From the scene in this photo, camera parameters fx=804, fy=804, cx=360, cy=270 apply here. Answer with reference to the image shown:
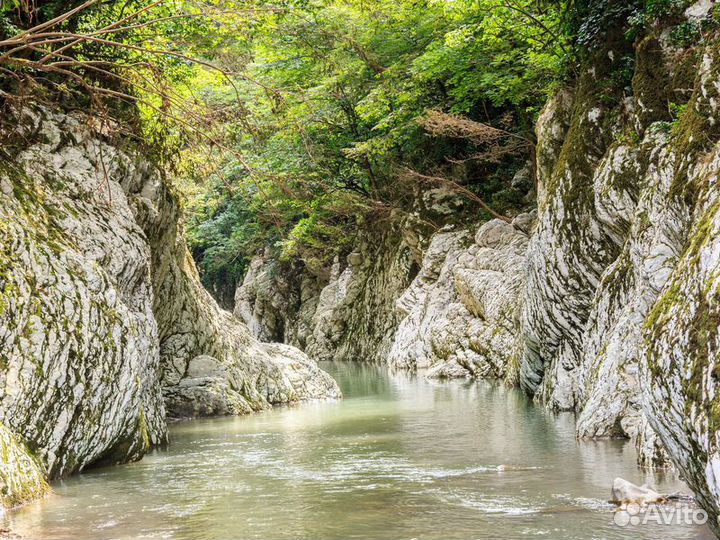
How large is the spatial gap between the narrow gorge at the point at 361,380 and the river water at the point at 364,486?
0.15 ft

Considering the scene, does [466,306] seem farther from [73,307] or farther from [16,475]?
[16,475]

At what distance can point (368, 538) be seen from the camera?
543 centimetres

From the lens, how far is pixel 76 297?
838 centimetres

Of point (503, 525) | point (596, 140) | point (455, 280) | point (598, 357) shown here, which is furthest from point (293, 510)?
point (455, 280)

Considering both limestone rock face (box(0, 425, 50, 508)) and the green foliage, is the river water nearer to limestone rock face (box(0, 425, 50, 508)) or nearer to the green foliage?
limestone rock face (box(0, 425, 50, 508))

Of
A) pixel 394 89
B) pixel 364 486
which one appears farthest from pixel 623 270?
pixel 394 89

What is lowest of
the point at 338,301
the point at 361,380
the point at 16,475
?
the point at 16,475

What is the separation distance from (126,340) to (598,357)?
5825mm

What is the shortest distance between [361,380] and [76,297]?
15027 millimetres

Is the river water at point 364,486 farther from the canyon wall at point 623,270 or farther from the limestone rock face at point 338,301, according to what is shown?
the limestone rock face at point 338,301

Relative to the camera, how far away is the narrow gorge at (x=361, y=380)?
5.87 meters

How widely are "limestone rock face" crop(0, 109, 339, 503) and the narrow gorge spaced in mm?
34

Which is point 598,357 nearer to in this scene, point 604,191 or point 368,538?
point 604,191

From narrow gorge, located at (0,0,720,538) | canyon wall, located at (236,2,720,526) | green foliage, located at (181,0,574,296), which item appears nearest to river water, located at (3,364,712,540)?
narrow gorge, located at (0,0,720,538)
